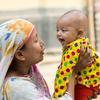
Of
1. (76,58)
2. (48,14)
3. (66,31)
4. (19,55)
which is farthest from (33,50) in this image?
(48,14)

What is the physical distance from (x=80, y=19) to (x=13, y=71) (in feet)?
2.48

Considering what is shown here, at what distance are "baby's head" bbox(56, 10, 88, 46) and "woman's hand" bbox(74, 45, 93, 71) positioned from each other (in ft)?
0.40

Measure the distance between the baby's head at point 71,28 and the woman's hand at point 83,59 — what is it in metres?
0.12

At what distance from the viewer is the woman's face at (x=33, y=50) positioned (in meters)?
2.79

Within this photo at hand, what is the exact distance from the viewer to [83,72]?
328cm

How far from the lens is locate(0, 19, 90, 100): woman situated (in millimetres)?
2695

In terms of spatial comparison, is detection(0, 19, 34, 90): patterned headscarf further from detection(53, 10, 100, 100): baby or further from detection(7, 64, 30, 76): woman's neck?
detection(53, 10, 100, 100): baby

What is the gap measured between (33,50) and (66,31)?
546 mm

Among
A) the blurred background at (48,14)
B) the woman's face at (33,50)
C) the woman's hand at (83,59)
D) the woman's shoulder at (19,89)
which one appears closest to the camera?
the woman's shoulder at (19,89)

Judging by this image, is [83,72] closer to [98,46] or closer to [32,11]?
[32,11]

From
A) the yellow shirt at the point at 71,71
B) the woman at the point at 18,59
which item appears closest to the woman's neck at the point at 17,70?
the woman at the point at 18,59

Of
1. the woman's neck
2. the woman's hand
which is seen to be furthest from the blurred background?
the woman's neck

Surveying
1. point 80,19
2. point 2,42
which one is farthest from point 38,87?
point 80,19

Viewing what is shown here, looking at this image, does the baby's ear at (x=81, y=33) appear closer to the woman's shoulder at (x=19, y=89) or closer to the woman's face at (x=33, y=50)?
the woman's face at (x=33, y=50)
